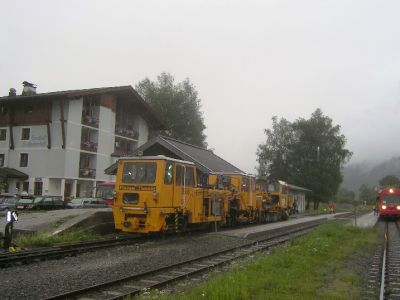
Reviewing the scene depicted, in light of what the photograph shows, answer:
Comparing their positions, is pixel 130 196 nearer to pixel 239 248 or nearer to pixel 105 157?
pixel 239 248

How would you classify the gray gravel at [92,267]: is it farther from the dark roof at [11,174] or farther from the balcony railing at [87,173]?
the dark roof at [11,174]

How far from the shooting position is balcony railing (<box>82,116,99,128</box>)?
162 ft

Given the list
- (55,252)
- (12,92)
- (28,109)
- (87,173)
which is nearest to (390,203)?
(87,173)

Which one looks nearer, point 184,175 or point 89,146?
point 184,175

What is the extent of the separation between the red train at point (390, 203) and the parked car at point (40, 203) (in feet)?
84.8

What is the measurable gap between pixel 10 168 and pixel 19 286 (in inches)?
1730

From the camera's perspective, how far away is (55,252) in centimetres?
1313

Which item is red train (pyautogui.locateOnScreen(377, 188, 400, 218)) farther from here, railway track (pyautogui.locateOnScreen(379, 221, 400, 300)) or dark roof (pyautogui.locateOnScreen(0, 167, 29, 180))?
dark roof (pyautogui.locateOnScreen(0, 167, 29, 180))

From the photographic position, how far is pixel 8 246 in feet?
44.0

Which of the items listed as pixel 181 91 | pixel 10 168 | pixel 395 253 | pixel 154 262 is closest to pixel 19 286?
pixel 154 262

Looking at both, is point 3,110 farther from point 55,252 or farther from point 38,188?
point 55,252

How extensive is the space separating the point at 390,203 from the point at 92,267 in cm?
3428

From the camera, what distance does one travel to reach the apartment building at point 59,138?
4756 cm

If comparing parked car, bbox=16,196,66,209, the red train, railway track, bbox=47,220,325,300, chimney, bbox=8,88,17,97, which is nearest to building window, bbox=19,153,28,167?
chimney, bbox=8,88,17,97
